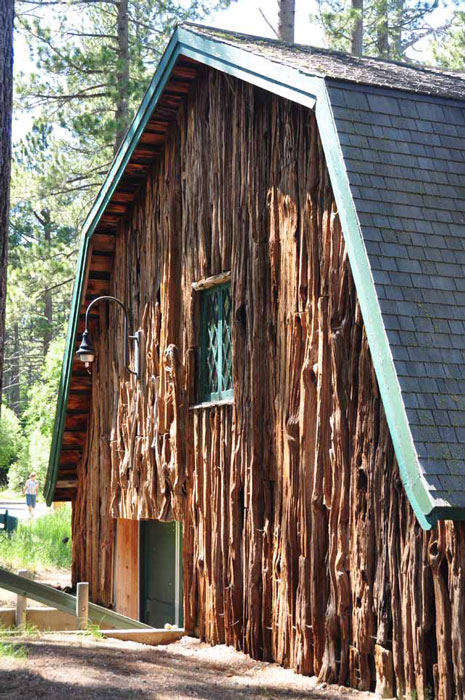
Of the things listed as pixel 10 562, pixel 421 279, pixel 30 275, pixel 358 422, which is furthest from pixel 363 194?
pixel 30 275

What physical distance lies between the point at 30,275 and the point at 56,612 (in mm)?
13916

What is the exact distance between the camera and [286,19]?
70.2 feet

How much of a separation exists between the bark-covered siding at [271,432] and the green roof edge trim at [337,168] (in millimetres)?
436

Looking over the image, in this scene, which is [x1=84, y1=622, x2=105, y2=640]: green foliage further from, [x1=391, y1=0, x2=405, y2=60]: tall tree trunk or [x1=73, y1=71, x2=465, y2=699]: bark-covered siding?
[x1=391, y1=0, x2=405, y2=60]: tall tree trunk

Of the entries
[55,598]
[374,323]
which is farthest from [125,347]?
[374,323]

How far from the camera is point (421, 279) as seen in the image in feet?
24.8

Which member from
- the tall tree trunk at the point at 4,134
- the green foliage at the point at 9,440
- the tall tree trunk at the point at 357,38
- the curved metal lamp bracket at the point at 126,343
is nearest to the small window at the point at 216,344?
the curved metal lamp bracket at the point at 126,343

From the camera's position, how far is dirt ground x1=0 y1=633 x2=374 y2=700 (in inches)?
305

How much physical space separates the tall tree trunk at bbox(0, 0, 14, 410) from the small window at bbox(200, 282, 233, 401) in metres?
2.76

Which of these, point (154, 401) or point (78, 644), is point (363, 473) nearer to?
point (78, 644)

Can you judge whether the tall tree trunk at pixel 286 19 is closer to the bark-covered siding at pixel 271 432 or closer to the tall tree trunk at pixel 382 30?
the tall tree trunk at pixel 382 30

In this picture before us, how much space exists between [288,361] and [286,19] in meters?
13.9

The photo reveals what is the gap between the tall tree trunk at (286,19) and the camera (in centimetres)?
2120

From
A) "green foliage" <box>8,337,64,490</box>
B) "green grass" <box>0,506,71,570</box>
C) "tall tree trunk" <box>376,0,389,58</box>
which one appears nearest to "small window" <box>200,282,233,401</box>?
"green grass" <box>0,506,71,570</box>
